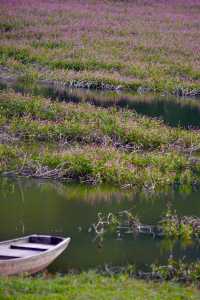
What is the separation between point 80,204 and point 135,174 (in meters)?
2.10

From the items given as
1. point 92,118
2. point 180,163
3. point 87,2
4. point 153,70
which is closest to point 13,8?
point 87,2

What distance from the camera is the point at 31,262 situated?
13984 millimetres

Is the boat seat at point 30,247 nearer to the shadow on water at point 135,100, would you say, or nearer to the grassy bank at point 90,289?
the grassy bank at point 90,289

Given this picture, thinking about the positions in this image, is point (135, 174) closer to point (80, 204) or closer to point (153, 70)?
point (80, 204)

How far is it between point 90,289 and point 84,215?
6073 mm

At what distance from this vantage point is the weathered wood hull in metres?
13.5

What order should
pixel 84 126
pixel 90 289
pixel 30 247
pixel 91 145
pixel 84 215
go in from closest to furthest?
pixel 90 289 → pixel 30 247 → pixel 84 215 → pixel 91 145 → pixel 84 126

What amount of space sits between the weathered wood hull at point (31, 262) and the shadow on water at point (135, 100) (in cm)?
1733

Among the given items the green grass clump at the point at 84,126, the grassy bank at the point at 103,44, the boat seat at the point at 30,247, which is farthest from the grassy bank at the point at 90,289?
the grassy bank at the point at 103,44

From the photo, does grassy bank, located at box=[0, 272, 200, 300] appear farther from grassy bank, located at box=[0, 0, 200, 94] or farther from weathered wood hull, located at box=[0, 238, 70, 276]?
grassy bank, located at box=[0, 0, 200, 94]

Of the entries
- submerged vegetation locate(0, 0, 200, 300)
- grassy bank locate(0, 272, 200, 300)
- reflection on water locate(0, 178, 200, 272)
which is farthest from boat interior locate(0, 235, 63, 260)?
grassy bank locate(0, 272, 200, 300)

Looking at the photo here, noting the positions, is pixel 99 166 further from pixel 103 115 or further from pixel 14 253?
pixel 14 253

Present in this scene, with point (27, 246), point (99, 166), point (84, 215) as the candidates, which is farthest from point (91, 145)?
point (27, 246)

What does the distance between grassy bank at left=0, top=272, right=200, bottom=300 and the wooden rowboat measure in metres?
0.33
